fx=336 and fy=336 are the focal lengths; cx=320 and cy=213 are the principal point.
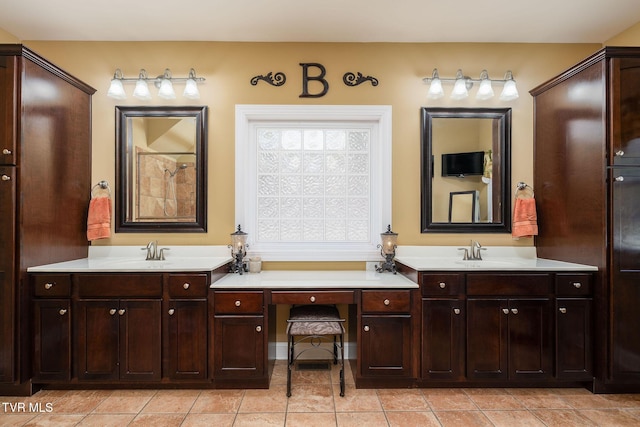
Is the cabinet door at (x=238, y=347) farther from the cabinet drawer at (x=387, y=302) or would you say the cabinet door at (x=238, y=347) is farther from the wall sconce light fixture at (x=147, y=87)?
the wall sconce light fixture at (x=147, y=87)

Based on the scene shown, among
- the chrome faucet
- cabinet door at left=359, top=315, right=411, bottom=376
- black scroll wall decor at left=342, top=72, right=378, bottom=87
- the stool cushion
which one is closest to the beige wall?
black scroll wall decor at left=342, top=72, right=378, bottom=87

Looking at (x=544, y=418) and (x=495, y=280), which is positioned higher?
(x=495, y=280)

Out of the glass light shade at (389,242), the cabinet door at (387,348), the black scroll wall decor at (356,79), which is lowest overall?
the cabinet door at (387,348)

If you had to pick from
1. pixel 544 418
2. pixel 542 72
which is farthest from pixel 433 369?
pixel 542 72

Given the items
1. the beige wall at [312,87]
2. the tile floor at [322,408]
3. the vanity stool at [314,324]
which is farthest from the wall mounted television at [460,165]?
the tile floor at [322,408]

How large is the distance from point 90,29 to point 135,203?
1438mm

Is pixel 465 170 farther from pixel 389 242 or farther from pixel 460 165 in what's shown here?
pixel 389 242

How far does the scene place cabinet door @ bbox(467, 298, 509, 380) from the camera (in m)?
2.29

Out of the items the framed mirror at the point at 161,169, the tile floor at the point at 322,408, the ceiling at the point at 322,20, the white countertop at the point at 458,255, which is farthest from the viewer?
the framed mirror at the point at 161,169

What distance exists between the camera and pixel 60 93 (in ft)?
8.30

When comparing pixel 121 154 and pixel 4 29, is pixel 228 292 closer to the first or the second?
pixel 121 154

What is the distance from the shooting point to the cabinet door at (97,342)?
2258 mm

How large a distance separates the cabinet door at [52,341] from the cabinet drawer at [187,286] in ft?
2.36

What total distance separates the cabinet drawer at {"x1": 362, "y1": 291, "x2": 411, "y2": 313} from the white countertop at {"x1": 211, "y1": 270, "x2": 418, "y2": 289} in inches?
2.0
